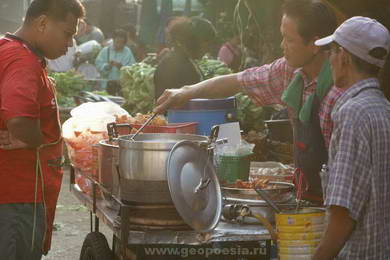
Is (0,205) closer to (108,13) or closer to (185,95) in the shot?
(185,95)

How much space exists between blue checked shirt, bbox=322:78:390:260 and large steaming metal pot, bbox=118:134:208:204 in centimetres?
94

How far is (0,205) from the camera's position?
3928 mm

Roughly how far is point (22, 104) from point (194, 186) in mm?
968

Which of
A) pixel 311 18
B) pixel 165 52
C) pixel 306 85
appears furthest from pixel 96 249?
pixel 165 52

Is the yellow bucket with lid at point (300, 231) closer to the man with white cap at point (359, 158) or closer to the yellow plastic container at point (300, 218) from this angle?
the yellow plastic container at point (300, 218)

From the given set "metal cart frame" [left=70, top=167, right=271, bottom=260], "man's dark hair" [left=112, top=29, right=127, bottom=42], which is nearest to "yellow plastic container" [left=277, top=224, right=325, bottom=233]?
"metal cart frame" [left=70, top=167, right=271, bottom=260]

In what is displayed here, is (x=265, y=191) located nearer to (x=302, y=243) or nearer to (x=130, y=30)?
(x=302, y=243)

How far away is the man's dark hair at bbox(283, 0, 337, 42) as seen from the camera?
167 inches

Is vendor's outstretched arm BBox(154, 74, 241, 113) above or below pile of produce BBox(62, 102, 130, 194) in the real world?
above

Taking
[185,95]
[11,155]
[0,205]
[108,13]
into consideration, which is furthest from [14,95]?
[108,13]

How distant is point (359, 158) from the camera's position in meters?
2.94

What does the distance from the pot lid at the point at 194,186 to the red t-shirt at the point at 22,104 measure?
79 centimetres

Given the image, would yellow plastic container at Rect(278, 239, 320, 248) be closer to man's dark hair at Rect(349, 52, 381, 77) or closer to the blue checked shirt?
the blue checked shirt

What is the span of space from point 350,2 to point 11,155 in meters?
3.03
